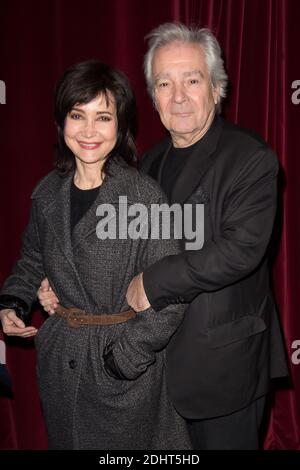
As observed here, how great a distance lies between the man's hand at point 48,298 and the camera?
4.89 feet

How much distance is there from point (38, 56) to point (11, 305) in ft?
3.51

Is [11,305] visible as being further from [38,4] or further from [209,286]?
[38,4]

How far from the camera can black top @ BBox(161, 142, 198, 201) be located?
64.8 inches

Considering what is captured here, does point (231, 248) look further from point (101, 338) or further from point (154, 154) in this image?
point (154, 154)

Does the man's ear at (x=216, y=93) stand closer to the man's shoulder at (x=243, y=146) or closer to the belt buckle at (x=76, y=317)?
the man's shoulder at (x=243, y=146)

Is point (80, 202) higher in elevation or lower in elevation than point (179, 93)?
lower

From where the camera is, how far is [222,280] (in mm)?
1405

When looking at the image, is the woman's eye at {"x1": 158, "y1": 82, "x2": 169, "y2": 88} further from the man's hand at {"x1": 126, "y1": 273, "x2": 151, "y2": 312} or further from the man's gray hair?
the man's hand at {"x1": 126, "y1": 273, "x2": 151, "y2": 312}

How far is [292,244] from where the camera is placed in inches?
88.2

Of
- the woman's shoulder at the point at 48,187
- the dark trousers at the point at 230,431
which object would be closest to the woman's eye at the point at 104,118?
the woman's shoulder at the point at 48,187

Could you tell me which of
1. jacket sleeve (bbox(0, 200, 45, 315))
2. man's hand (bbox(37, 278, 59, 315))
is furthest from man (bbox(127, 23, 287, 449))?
jacket sleeve (bbox(0, 200, 45, 315))

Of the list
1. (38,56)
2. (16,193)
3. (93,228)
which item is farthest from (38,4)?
(93,228)

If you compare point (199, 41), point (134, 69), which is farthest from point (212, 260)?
point (134, 69)

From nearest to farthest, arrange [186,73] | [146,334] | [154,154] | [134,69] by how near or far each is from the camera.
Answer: [146,334], [186,73], [154,154], [134,69]
